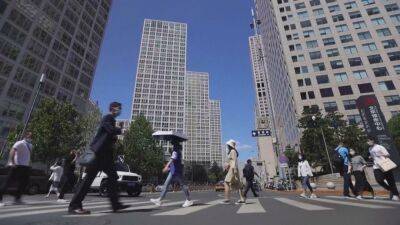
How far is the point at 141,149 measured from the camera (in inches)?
1843

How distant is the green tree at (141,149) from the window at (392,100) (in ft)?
150

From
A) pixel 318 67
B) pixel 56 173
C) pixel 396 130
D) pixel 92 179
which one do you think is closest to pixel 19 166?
pixel 92 179

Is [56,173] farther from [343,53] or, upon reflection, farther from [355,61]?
[343,53]

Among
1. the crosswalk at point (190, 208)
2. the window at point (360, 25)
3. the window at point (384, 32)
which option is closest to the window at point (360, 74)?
Result: the window at point (384, 32)

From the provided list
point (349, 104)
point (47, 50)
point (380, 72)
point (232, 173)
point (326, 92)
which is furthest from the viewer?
point (326, 92)

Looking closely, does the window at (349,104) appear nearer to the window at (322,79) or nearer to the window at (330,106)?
the window at (330,106)

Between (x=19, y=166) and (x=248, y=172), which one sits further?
(x=248, y=172)

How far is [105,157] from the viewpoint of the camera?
193 inches

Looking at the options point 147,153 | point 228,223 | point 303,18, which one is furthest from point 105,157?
point 303,18

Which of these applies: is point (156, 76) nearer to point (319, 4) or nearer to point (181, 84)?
point (181, 84)

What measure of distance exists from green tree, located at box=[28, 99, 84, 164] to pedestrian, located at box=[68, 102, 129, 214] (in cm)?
2701

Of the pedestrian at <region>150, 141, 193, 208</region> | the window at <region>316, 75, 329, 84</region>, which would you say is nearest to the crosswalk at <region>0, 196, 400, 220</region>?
Result: the pedestrian at <region>150, 141, 193, 208</region>

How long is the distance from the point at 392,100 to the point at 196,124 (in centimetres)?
14598

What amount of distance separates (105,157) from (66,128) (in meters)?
27.8
